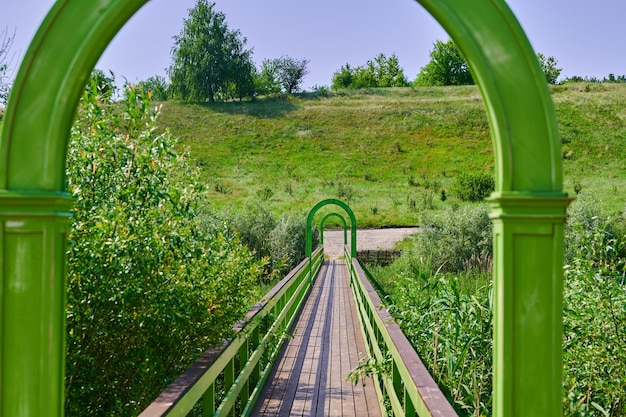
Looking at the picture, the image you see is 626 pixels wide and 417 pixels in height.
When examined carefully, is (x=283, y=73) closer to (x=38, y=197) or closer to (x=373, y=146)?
(x=373, y=146)

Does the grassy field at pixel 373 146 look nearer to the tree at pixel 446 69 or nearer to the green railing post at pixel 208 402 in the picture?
the tree at pixel 446 69

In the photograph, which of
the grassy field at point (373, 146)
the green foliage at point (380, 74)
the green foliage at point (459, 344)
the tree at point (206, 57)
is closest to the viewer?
the green foliage at point (459, 344)

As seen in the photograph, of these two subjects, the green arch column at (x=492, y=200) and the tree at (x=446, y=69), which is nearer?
the green arch column at (x=492, y=200)

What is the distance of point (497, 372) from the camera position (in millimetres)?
2045

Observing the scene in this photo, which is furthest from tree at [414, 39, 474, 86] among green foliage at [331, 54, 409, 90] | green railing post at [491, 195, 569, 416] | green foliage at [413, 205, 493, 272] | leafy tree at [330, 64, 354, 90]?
green railing post at [491, 195, 569, 416]

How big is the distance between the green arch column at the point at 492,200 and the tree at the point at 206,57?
1864 inches

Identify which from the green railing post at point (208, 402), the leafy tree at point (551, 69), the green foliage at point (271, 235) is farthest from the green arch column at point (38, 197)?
the leafy tree at point (551, 69)

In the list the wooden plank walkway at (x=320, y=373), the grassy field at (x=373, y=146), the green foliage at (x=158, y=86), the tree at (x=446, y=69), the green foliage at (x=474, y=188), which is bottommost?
the wooden plank walkway at (x=320, y=373)

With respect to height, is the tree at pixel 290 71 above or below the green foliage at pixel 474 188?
above

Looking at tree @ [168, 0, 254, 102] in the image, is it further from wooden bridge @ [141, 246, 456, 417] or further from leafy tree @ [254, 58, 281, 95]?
wooden bridge @ [141, 246, 456, 417]

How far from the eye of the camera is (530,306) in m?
2.00

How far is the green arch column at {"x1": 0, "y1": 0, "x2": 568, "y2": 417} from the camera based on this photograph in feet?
6.50

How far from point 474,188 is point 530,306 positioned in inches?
1115

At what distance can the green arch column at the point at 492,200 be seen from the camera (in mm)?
1982
